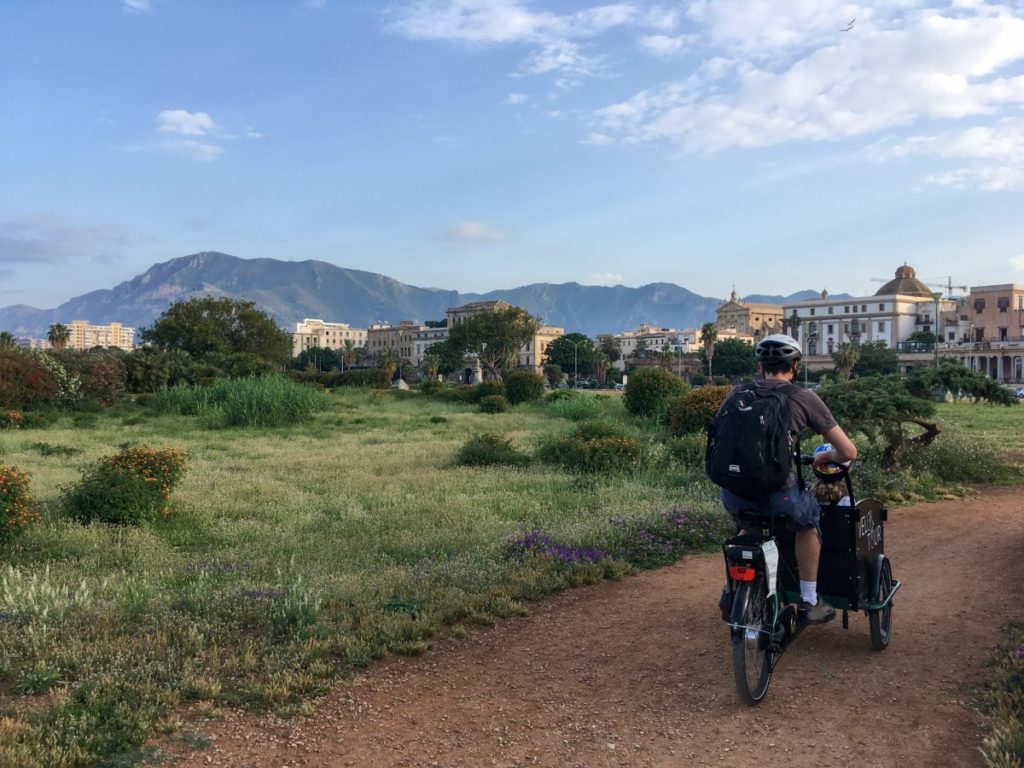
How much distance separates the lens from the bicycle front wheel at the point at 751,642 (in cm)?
411

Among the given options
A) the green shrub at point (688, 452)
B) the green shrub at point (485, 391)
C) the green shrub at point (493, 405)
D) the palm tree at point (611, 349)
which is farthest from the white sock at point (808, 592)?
the palm tree at point (611, 349)

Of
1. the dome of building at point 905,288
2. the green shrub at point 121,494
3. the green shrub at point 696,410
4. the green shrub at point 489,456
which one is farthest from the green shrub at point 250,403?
the dome of building at point 905,288

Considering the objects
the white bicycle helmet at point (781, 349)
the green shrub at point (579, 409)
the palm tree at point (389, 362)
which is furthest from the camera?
the palm tree at point (389, 362)

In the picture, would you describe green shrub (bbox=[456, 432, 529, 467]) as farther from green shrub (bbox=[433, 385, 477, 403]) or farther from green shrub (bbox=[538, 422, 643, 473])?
green shrub (bbox=[433, 385, 477, 403])

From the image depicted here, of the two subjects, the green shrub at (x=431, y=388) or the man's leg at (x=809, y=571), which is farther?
the green shrub at (x=431, y=388)

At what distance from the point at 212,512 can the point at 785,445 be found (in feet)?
27.2

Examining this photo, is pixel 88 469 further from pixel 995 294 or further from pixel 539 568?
pixel 995 294

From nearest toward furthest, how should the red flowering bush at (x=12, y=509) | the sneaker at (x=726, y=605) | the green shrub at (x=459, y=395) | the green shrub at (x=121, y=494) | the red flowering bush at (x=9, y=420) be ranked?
the sneaker at (x=726, y=605)
the red flowering bush at (x=12, y=509)
the green shrub at (x=121, y=494)
the red flowering bush at (x=9, y=420)
the green shrub at (x=459, y=395)

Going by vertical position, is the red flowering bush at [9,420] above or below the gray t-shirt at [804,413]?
below

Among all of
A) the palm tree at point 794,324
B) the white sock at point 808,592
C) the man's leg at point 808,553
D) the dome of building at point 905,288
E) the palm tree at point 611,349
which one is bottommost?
the white sock at point 808,592

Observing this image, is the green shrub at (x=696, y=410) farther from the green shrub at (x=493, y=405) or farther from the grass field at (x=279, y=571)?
the green shrub at (x=493, y=405)

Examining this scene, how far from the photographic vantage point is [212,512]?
1047cm

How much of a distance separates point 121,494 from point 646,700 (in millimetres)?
7670

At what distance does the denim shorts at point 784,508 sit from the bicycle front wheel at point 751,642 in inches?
14.9
